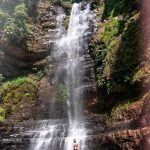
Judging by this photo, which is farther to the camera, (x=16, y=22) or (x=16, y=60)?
(x=16, y=22)

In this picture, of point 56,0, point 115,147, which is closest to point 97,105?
point 115,147

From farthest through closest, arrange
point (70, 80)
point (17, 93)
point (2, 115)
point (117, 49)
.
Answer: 1. point (17, 93)
2. point (70, 80)
3. point (2, 115)
4. point (117, 49)

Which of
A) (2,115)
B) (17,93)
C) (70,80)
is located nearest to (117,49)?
(70,80)

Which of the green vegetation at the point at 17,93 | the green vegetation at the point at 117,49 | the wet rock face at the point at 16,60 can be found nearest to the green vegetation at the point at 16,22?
the wet rock face at the point at 16,60

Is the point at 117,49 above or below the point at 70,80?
above

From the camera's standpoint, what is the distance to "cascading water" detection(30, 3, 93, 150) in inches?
695

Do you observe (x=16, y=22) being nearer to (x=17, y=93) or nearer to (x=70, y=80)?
(x=17, y=93)

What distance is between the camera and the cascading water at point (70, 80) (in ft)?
57.9

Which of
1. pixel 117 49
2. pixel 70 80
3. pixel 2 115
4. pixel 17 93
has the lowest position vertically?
pixel 2 115

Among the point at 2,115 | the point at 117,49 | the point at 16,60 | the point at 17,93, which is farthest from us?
the point at 16,60

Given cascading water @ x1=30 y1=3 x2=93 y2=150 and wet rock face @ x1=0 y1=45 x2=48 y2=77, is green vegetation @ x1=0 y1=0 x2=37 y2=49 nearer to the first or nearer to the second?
wet rock face @ x1=0 y1=45 x2=48 y2=77

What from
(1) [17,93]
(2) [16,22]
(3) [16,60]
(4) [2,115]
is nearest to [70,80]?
(1) [17,93]

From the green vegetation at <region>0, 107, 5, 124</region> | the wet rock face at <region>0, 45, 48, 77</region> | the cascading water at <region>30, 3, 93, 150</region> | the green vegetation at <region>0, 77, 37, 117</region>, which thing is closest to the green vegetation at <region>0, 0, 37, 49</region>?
the wet rock face at <region>0, 45, 48, 77</region>

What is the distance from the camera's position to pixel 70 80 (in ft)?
76.2
